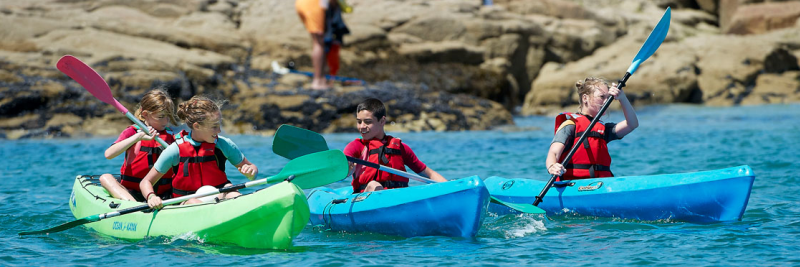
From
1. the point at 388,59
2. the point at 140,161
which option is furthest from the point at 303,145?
the point at 388,59

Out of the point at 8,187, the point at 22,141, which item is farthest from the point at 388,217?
the point at 22,141

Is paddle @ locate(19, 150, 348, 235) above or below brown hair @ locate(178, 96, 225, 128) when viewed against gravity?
below

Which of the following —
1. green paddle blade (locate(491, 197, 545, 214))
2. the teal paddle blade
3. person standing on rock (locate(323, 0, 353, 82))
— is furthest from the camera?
person standing on rock (locate(323, 0, 353, 82))

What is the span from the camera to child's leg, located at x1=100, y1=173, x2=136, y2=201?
5.24 m

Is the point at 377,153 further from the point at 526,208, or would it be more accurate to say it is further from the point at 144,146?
the point at 144,146

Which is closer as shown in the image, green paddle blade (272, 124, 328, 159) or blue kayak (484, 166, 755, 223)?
blue kayak (484, 166, 755, 223)

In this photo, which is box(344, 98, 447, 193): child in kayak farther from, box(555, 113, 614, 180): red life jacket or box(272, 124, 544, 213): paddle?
box(555, 113, 614, 180): red life jacket

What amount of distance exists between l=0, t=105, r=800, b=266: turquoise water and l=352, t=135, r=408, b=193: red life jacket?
0.47m

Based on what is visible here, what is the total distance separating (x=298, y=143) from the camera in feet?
17.4

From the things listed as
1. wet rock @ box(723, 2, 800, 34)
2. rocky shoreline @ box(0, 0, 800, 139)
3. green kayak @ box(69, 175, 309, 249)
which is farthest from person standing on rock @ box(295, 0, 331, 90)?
wet rock @ box(723, 2, 800, 34)

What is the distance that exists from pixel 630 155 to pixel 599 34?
35.5 ft

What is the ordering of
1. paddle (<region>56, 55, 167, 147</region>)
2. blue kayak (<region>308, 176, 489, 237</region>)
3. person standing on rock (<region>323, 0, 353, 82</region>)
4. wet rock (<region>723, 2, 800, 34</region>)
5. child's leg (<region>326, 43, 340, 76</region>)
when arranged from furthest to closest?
wet rock (<region>723, 2, 800, 34</region>)
child's leg (<region>326, 43, 340, 76</region>)
person standing on rock (<region>323, 0, 353, 82</region>)
paddle (<region>56, 55, 167, 147</region>)
blue kayak (<region>308, 176, 489, 237</region>)

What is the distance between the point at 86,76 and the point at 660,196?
4.09 m

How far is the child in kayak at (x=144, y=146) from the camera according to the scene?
5254 millimetres
